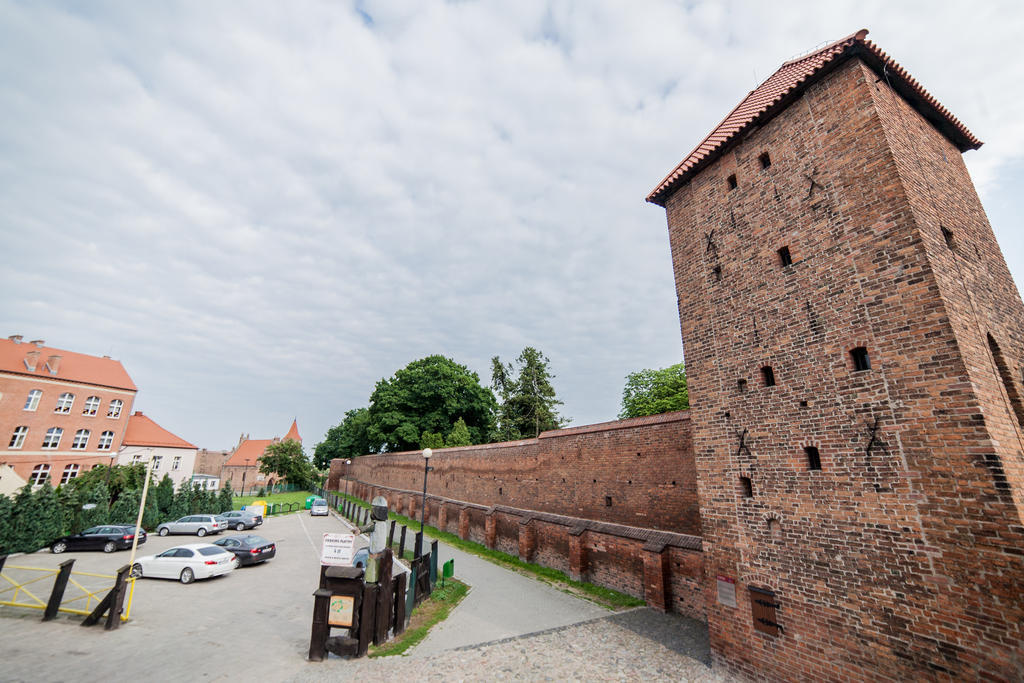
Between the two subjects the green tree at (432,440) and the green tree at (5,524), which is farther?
the green tree at (432,440)

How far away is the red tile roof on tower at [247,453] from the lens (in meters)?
74.3

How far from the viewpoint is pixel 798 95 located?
8.76 metres

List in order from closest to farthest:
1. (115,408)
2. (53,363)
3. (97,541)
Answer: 1. (97,541)
2. (53,363)
3. (115,408)

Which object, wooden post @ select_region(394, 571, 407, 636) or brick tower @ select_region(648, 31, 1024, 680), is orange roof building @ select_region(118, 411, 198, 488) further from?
brick tower @ select_region(648, 31, 1024, 680)

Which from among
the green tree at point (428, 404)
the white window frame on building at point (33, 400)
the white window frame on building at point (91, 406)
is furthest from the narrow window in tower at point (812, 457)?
the white window frame on building at point (91, 406)

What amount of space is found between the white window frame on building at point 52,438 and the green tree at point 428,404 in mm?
24813

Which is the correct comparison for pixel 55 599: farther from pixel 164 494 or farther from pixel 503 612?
pixel 164 494

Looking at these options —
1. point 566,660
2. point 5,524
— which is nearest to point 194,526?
point 5,524

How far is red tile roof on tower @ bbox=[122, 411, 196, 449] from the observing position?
133 feet

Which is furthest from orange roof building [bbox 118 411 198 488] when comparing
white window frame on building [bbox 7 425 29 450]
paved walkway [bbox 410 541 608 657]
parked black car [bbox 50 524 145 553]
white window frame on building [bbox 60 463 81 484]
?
A: paved walkway [bbox 410 541 608 657]

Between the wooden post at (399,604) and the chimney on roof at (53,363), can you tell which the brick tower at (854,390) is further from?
the chimney on roof at (53,363)

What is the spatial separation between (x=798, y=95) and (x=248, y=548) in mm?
24126

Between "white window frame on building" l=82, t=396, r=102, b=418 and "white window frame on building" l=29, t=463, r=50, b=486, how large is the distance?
4.84 meters

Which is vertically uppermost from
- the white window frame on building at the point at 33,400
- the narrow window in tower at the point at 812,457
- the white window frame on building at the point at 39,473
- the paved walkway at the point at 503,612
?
the white window frame on building at the point at 33,400
